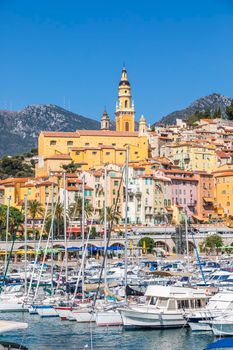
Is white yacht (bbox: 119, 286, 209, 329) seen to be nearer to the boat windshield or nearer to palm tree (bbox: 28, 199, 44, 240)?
the boat windshield

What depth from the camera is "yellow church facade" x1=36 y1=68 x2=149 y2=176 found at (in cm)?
9825

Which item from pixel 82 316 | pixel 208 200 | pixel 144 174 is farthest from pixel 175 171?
pixel 82 316

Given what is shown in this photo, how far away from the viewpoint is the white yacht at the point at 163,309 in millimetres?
32031

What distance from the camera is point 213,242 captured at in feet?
265

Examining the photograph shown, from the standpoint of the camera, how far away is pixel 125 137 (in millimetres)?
103688

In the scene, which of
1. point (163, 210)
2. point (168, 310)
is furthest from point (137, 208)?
point (168, 310)

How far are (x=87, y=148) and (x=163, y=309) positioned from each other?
68206 mm

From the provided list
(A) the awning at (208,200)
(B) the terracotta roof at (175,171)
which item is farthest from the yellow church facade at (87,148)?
(A) the awning at (208,200)

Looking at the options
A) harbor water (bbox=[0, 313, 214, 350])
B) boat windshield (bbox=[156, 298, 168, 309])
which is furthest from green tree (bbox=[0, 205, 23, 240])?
boat windshield (bbox=[156, 298, 168, 309])

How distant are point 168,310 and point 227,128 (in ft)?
286

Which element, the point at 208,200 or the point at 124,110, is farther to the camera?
the point at 124,110

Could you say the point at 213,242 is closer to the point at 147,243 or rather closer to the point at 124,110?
the point at 147,243

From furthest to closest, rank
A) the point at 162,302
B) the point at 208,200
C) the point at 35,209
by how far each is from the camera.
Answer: the point at 208,200
the point at 35,209
the point at 162,302

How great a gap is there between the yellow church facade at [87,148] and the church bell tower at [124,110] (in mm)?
8550
